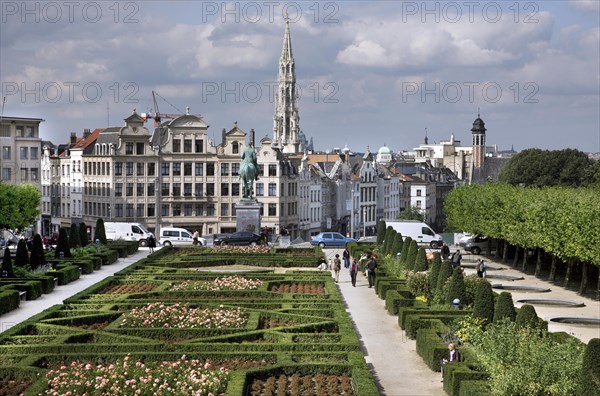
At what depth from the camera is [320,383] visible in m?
27.2

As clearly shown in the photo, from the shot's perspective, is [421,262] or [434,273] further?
[421,262]

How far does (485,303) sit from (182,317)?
1026 cm

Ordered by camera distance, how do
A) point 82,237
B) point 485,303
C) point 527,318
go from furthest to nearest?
point 82,237 < point 485,303 < point 527,318

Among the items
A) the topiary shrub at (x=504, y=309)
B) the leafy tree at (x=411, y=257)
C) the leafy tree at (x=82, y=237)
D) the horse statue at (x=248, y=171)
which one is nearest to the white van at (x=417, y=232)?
the horse statue at (x=248, y=171)

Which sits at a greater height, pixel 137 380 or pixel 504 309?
pixel 504 309

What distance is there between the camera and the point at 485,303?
3488 cm

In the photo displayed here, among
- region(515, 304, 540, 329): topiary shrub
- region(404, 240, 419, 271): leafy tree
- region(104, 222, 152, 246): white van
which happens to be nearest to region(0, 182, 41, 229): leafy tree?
region(104, 222, 152, 246): white van

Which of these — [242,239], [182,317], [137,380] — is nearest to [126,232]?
[242,239]

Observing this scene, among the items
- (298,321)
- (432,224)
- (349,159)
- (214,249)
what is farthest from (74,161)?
(298,321)

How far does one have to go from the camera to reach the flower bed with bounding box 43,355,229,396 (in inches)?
982

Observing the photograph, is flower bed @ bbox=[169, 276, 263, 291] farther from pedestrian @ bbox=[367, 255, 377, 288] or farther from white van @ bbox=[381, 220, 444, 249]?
white van @ bbox=[381, 220, 444, 249]

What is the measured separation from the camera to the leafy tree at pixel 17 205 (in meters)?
78.8

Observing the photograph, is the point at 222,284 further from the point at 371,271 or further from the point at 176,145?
the point at 176,145

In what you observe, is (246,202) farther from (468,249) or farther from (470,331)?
(470,331)
